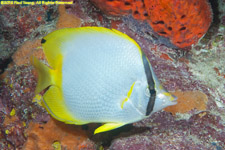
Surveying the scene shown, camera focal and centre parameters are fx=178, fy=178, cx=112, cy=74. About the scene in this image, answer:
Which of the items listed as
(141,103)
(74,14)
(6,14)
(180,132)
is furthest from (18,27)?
(180,132)

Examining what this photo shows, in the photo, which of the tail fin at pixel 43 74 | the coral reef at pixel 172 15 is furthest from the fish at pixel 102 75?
the coral reef at pixel 172 15

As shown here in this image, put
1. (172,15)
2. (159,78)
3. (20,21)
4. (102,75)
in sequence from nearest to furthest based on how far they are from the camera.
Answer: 1. (102,75)
2. (172,15)
3. (159,78)
4. (20,21)

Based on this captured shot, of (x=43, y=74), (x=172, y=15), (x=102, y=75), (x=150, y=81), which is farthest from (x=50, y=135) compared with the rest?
(x=172, y=15)

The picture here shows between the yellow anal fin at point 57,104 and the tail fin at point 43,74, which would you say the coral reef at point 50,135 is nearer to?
the yellow anal fin at point 57,104

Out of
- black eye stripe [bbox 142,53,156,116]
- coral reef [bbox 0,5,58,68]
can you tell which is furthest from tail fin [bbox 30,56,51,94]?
coral reef [bbox 0,5,58,68]

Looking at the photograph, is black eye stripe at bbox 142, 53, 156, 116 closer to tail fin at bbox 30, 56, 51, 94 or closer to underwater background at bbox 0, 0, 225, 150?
tail fin at bbox 30, 56, 51, 94

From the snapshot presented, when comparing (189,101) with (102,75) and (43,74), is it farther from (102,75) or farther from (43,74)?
(43,74)

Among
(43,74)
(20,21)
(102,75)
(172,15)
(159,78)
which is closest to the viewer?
(102,75)
